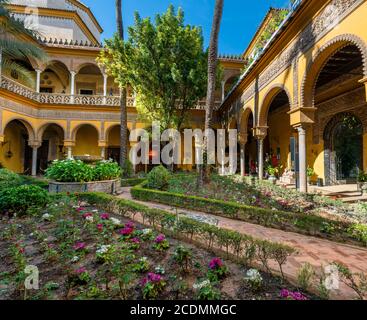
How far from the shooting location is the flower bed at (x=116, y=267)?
7.70 ft

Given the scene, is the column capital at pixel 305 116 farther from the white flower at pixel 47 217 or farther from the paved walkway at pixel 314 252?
the white flower at pixel 47 217

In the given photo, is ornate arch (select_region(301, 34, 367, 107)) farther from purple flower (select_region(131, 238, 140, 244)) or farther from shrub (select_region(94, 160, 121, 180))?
shrub (select_region(94, 160, 121, 180))

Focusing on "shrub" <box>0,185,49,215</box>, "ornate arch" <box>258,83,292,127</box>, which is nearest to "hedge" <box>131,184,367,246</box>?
"shrub" <box>0,185,49,215</box>

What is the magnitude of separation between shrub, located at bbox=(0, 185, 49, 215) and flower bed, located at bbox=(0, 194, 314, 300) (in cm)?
87

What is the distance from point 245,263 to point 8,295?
2.92 meters

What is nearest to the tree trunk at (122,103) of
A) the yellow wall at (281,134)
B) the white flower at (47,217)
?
the white flower at (47,217)

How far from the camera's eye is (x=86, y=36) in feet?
75.7

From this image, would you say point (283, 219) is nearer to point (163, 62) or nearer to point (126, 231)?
point (126, 231)

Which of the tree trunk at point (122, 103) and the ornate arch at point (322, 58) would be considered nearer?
the ornate arch at point (322, 58)

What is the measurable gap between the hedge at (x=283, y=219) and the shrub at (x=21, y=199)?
3.82 metres

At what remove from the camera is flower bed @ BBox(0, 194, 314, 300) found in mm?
2346

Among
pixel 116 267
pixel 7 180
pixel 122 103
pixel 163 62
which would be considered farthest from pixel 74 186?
pixel 163 62

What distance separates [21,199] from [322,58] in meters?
9.30

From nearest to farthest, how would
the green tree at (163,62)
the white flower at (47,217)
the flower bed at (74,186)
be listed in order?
1. the white flower at (47,217)
2. the flower bed at (74,186)
3. the green tree at (163,62)
